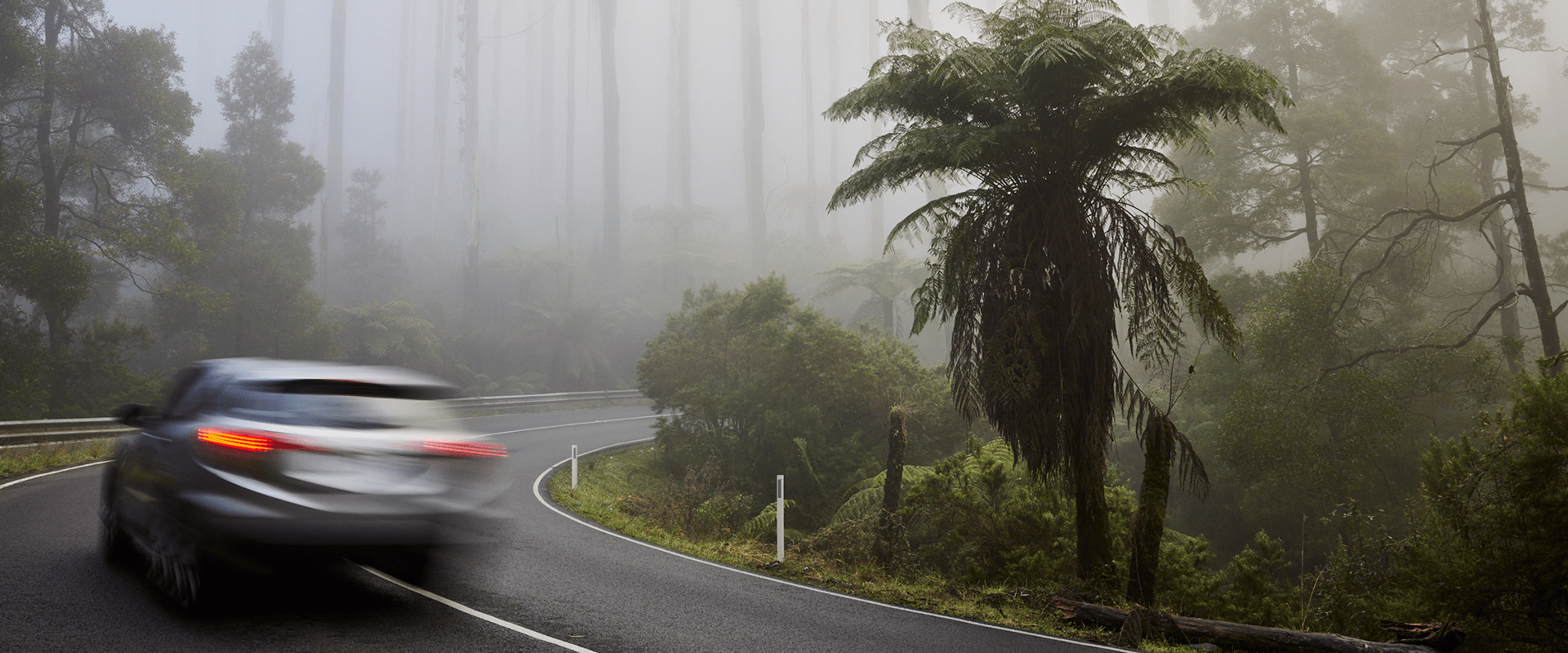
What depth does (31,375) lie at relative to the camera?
57.8 ft

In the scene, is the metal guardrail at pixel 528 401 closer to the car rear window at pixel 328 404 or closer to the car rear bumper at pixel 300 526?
the car rear window at pixel 328 404

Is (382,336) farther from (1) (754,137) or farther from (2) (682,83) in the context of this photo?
(2) (682,83)

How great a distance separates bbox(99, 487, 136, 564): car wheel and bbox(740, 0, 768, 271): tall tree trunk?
50712 millimetres

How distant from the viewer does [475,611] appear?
503 cm

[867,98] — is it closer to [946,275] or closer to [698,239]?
[946,275]

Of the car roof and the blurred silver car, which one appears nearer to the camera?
the blurred silver car

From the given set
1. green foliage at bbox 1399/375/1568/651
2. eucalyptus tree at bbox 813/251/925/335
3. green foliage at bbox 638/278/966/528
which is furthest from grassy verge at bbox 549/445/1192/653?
eucalyptus tree at bbox 813/251/925/335

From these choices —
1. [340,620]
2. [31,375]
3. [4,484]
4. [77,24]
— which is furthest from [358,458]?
[77,24]

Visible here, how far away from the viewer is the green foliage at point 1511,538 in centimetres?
584

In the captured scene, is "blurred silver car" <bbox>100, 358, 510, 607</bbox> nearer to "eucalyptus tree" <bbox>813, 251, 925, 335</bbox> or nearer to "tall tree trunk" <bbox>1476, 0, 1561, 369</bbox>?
"tall tree trunk" <bbox>1476, 0, 1561, 369</bbox>

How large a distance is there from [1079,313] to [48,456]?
16398 mm

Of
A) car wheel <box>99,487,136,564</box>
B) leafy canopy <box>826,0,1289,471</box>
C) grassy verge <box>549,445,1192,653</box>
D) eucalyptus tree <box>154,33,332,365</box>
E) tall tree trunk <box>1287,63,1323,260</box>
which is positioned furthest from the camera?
eucalyptus tree <box>154,33,332,365</box>

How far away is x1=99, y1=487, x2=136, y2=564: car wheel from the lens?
5.29m

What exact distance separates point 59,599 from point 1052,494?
31.1ft
